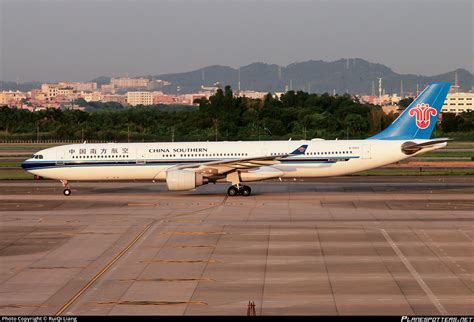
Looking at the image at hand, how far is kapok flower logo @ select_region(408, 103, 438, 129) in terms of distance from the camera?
50469 mm

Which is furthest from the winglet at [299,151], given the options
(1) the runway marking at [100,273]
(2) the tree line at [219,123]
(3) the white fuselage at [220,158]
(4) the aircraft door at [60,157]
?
(2) the tree line at [219,123]

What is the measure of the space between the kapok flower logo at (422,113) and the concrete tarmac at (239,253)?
173 inches

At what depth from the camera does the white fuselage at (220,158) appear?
1955 inches

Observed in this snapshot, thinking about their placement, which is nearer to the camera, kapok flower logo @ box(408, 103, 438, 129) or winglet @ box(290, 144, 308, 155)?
winglet @ box(290, 144, 308, 155)

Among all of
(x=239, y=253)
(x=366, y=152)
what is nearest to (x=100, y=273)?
(x=239, y=253)

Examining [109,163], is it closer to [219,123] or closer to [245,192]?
[245,192]

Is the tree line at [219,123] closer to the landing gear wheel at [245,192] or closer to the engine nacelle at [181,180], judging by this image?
the landing gear wheel at [245,192]

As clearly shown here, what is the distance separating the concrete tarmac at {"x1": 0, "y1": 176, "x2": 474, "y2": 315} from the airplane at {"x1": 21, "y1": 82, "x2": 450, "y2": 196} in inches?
61.2

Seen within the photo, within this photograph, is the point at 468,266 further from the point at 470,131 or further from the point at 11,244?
the point at 470,131

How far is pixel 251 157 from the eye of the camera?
49.1m

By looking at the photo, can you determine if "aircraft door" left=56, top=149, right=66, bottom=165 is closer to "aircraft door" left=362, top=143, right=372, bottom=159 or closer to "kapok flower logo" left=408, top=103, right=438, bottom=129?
"aircraft door" left=362, top=143, right=372, bottom=159

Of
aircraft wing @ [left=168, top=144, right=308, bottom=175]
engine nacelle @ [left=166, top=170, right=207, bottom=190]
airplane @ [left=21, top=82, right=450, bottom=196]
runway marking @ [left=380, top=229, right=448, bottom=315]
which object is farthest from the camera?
airplane @ [left=21, top=82, right=450, bottom=196]

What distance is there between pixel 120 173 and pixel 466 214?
2217 centimetres

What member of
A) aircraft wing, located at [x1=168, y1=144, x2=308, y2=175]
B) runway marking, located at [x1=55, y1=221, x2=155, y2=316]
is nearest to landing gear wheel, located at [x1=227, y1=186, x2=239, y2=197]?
aircraft wing, located at [x1=168, y1=144, x2=308, y2=175]
